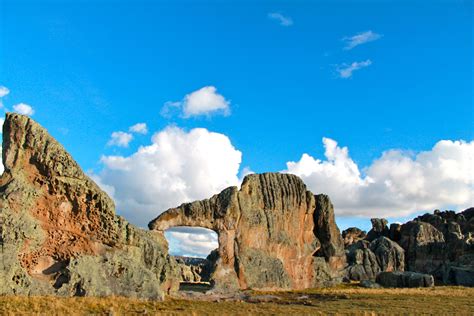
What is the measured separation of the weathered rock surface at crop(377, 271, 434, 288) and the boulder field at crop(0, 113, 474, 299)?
0.36ft

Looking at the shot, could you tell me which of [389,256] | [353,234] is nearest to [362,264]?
[389,256]

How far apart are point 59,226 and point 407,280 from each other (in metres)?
39.2

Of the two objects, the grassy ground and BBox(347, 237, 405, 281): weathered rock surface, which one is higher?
BBox(347, 237, 405, 281): weathered rock surface

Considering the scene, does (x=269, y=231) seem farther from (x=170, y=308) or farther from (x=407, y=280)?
(x=170, y=308)

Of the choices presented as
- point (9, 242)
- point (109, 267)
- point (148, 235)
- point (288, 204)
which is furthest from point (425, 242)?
point (9, 242)

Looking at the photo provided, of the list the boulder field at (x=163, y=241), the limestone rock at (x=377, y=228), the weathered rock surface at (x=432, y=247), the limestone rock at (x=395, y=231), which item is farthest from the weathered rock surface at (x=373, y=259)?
the limestone rock at (x=377, y=228)

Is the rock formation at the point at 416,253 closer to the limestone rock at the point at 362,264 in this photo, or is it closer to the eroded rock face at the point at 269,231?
the limestone rock at the point at 362,264

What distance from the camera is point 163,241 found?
37031mm

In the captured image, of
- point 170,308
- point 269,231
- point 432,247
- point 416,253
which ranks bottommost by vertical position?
point 170,308

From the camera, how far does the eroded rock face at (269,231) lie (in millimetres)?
43812

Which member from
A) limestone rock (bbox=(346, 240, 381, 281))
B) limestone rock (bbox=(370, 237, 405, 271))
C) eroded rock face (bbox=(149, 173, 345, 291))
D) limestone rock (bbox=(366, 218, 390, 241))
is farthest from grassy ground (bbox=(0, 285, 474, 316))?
limestone rock (bbox=(366, 218, 390, 241))

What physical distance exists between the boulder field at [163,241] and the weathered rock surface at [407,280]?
0.36 ft

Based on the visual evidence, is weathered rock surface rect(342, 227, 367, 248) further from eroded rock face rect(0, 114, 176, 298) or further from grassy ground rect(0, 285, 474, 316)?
eroded rock face rect(0, 114, 176, 298)

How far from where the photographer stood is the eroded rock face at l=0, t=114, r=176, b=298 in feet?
84.7
